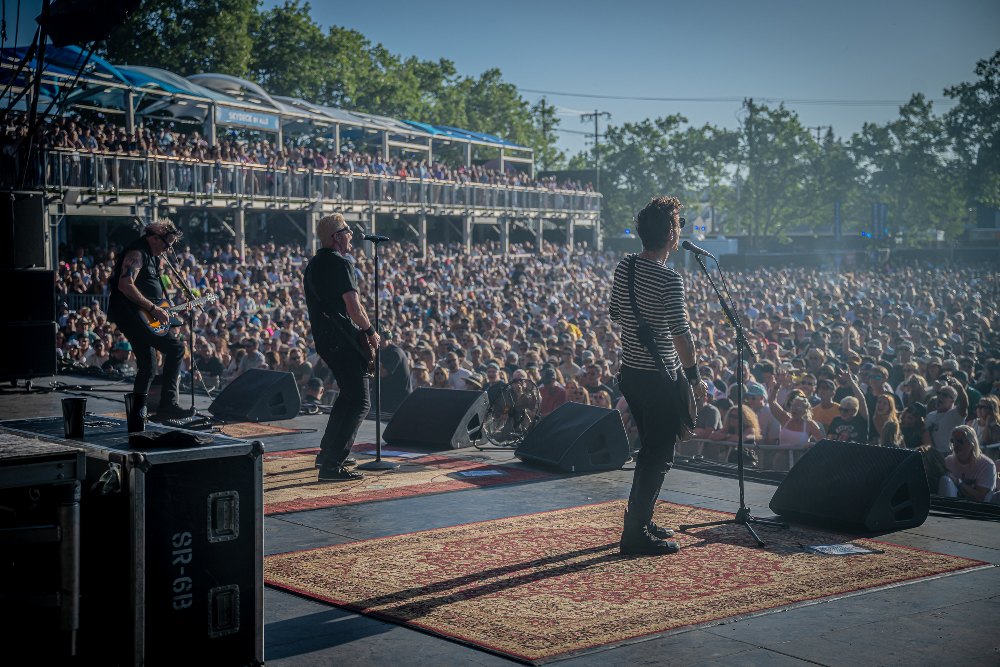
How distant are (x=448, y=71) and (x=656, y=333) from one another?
53629 mm

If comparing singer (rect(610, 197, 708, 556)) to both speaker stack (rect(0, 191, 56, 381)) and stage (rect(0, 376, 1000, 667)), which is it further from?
speaker stack (rect(0, 191, 56, 381))

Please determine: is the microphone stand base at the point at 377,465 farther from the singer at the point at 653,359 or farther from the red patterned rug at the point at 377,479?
the singer at the point at 653,359

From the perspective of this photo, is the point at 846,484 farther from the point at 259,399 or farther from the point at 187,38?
the point at 187,38

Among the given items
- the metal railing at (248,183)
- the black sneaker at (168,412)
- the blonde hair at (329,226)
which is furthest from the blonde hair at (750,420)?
the metal railing at (248,183)

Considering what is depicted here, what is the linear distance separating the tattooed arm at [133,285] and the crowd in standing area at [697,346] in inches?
Answer: 146

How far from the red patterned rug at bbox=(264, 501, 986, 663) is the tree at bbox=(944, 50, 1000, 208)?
62.3m

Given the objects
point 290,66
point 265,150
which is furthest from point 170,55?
point 265,150

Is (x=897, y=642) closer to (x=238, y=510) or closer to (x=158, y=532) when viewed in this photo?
(x=238, y=510)

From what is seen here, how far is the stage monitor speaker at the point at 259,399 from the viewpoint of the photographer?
30.6 ft

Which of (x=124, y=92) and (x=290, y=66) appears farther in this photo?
(x=290, y=66)

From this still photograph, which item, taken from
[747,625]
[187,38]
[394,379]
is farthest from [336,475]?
[187,38]

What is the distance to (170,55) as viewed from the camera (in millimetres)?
36438

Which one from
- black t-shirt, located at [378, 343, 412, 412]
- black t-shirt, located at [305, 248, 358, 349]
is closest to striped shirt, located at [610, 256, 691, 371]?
black t-shirt, located at [305, 248, 358, 349]

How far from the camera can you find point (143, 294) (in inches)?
295
